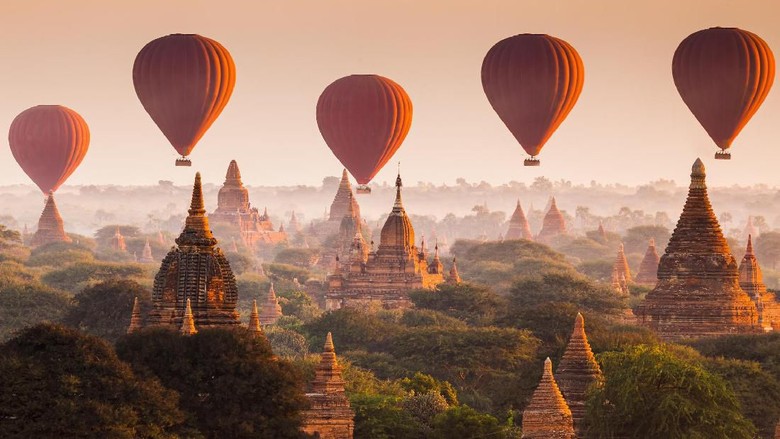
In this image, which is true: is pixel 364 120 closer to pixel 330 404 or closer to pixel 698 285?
pixel 698 285

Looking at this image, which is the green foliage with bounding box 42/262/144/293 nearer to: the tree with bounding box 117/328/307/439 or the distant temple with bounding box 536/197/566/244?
the tree with bounding box 117/328/307/439

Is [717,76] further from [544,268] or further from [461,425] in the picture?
[544,268]

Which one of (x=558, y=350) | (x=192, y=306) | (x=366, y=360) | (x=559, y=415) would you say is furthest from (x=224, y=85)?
(x=559, y=415)

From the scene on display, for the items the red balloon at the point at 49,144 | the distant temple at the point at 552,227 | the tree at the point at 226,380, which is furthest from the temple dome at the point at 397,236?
the distant temple at the point at 552,227

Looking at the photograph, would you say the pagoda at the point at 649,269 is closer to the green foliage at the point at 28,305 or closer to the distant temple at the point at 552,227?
the green foliage at the point at 28,305

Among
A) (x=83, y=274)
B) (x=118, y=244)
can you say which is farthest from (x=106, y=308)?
(x=118, y=244)

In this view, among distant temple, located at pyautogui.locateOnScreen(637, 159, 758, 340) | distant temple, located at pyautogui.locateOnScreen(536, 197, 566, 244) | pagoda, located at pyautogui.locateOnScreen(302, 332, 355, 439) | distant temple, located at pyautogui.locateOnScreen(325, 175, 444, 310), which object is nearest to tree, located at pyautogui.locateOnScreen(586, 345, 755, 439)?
pagoda, located at pyautogui.locateOnScreen(302, 332, 355, 439)
